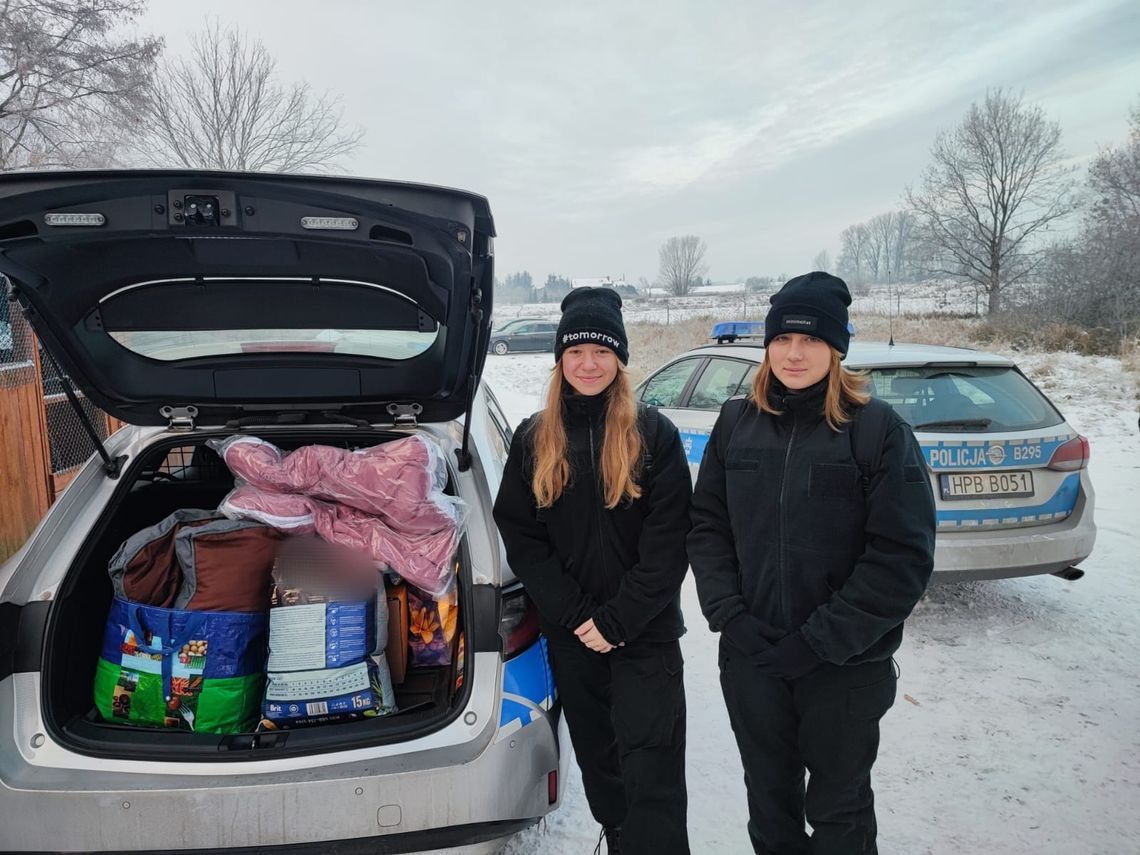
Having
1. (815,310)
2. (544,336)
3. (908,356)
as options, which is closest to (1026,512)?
(908,356)

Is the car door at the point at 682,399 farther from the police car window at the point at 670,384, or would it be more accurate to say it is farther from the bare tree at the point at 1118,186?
the bare tree at the point at 1118,186

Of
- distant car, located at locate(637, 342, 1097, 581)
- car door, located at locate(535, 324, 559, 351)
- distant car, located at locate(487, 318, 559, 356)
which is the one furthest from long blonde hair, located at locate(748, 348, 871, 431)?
distant car, located at locate(487, 318, 559, 356)

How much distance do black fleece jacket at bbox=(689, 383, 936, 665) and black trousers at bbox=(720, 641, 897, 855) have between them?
0.11m

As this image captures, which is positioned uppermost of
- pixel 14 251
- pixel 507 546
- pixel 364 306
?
pixel 14 251

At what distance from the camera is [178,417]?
2.34 meters


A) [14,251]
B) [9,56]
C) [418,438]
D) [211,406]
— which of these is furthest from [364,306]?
[9,56]

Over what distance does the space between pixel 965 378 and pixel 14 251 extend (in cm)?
413

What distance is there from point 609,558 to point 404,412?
90 centimetres

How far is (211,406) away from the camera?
238 centimetres

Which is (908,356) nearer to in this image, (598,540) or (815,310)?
(815,310)

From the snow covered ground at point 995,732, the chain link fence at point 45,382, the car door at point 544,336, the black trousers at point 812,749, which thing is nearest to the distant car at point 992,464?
the snow covered ground at point 995,732

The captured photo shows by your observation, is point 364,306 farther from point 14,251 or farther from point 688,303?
point 688,303

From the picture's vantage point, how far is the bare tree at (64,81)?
11.5m

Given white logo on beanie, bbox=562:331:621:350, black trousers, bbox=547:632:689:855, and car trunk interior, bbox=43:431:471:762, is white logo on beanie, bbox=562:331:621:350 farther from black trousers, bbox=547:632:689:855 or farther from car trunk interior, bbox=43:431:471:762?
black trousers, bbox=547:632:689:855
